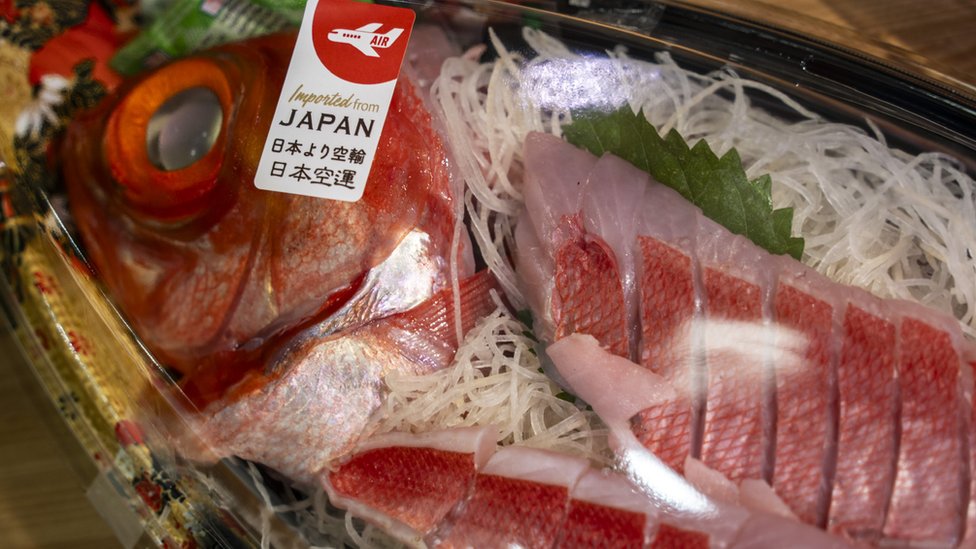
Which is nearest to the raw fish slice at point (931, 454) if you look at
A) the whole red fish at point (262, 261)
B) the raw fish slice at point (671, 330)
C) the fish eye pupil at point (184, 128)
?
the raw fish slice at point (671, 330)

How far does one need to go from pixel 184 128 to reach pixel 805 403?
1.36m

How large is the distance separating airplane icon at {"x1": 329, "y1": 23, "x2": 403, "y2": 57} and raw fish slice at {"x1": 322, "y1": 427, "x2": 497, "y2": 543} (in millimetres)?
893

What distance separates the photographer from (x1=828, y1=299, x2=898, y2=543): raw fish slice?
1.17 metres

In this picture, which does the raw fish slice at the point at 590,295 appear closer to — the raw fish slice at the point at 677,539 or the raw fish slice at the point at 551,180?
the raw fish slice at the point at 551,180

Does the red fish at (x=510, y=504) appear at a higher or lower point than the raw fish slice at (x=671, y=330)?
lower

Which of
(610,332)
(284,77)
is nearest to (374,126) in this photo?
(284,77)

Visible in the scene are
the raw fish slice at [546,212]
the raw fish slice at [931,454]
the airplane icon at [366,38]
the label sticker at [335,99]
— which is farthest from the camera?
the airplane icon at [366,38]

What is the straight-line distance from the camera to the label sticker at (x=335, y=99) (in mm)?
1543

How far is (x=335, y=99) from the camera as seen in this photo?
5.29 feet

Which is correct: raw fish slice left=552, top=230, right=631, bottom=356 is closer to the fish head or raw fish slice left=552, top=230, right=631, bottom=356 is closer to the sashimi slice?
the sashimi slice

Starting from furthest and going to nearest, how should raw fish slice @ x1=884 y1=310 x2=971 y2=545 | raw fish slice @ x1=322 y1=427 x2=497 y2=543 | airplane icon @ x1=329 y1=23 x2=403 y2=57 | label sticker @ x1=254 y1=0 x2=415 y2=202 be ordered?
airplane icon @ x1=329 y1=23 x2=403 y2=57 < label sticker @ x1=254 y1=0 x2=415 y2=202 < raw fish slice @ x1=322 y1=427 x2=497 y2=543 < raw fish slice @ x1=884 y1=310 x2=971 y2=545

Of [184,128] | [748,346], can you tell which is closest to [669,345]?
[748,346]

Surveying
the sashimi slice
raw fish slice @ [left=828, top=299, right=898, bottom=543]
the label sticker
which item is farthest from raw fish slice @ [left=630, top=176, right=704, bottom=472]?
the label sticker

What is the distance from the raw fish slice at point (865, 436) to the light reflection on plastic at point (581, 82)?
2.52ft
